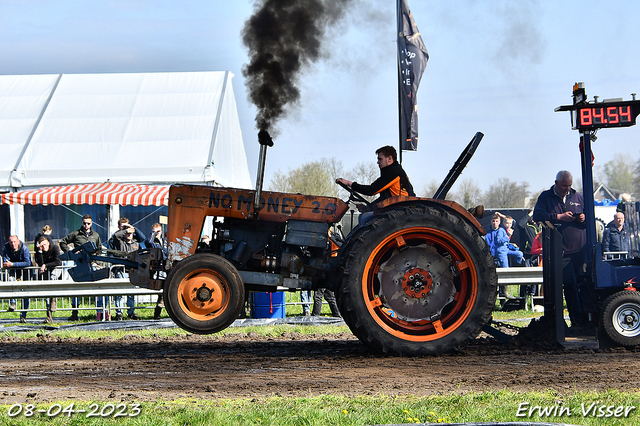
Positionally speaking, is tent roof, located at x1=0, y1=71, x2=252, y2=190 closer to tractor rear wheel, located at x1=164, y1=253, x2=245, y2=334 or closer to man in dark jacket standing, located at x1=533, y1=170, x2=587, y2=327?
man in dark jacket standing, located at x1=533, y1=170, x2=587, y2=327

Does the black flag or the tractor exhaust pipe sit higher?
the black flag

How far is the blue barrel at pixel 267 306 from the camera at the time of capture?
1088cm

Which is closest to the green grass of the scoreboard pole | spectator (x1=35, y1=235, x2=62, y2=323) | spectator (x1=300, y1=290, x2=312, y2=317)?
the scoreboard pole

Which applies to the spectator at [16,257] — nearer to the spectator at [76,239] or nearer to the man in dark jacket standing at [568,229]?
the spectator at [76,239]

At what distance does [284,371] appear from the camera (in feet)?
18.2

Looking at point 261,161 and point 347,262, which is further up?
point 261,161

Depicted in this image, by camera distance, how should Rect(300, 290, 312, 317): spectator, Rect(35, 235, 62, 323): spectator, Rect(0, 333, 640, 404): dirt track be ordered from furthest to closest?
Rect(35, 235, 62, 323): spectator → Rect(300, 290, 312, 317): spectator → Rect(0, 333, 640, 404): dirt track

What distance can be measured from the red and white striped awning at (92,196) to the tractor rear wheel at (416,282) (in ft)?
35.2

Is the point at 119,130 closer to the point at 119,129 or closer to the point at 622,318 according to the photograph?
the point at 119,129

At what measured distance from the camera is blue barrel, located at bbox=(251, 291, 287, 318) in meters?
10.9

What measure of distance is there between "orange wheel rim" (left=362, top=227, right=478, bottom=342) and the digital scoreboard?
1847 mm

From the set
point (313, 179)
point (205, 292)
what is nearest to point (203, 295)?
point (205, 292)

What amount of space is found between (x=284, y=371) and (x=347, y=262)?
3.46ft

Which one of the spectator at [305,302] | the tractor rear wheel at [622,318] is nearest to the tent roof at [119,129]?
the spectator at [305,302]
